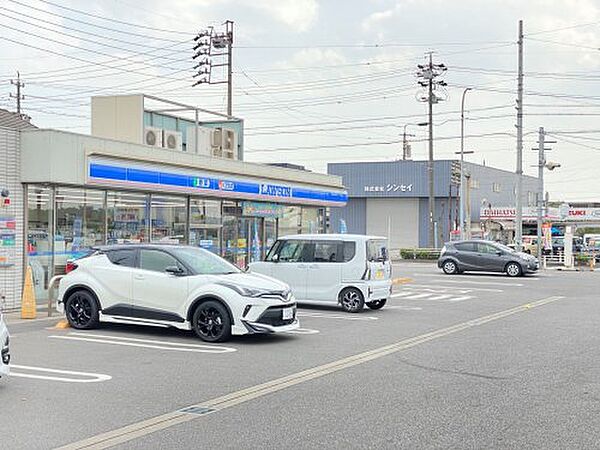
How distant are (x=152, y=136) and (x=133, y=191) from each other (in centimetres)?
350

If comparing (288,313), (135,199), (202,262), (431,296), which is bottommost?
(431,296)

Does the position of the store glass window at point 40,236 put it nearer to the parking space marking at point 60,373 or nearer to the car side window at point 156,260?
the car side window at point 156,260

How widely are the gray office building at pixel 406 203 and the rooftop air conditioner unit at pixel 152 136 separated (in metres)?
40.0

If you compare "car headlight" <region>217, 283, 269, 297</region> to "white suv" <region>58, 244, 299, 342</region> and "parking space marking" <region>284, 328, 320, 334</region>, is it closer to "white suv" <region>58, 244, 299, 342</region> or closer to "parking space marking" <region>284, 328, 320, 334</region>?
"white suv" <region>58, 244, 299, 342</region>

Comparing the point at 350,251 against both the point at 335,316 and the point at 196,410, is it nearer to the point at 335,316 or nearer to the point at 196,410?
the point at 335,316

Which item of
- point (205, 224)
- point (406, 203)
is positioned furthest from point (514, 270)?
point (406, 203)

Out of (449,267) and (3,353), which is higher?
(449,267)

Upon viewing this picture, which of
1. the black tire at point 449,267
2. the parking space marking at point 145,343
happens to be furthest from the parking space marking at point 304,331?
the black tire at point 449,267

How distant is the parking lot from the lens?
6883 millimetres

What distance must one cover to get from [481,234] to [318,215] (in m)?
34.0

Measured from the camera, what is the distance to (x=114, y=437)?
6.77 m

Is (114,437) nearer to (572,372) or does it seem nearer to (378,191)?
(572,372)

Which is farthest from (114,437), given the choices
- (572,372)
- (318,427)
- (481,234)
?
(481,234)

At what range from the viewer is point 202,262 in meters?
13.3
